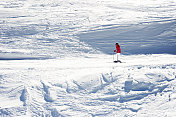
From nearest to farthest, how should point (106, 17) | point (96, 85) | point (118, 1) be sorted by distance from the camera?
point (96, 85)
point (106, 17)
point (118, 1)

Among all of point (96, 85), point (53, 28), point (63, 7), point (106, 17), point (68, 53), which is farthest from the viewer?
point (63, 7)

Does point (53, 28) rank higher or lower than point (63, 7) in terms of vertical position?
lower

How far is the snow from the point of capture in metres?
6.35

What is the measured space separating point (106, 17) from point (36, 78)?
31.5 ft

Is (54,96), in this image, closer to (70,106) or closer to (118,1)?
(70,106)

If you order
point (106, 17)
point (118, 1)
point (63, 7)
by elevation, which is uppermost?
point (118, 1)

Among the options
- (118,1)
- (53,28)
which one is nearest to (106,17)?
(53,28)

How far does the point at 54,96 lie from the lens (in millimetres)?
6621

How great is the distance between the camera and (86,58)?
1002 centimetres

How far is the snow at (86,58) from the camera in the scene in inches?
250

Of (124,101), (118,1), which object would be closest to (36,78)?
(124,101)

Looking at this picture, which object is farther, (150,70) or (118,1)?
(118,1)

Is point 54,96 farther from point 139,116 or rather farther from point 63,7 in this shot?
point 63,7

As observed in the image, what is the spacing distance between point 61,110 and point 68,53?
15.2ft
